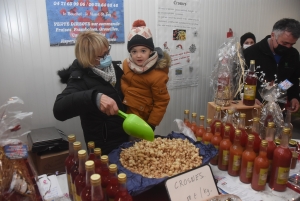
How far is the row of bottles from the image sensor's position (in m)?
0.78

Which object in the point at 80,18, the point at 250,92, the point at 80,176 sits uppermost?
the point at 80,18

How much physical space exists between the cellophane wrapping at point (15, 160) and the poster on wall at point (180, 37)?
82.0 inches

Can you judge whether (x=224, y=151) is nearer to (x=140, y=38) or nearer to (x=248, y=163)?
(x=248, y=163)

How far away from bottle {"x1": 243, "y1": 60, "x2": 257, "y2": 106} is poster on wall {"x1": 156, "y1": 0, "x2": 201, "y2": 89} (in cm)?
107

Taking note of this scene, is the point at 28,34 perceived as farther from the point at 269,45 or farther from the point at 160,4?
the point at 269,45

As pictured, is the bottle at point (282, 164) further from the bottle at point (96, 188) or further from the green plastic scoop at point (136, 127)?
the bottle at point (96, 188)

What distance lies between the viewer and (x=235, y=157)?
117 cm

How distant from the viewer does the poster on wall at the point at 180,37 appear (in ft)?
8.96

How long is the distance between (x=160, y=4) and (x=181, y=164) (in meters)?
2.03

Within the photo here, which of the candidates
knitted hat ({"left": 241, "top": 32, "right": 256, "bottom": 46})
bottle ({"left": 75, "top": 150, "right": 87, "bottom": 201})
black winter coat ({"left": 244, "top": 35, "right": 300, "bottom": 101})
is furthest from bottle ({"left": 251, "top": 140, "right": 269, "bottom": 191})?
knitted hat ({"left": 241, "top": 32, "right": 256, "bottom": 46})

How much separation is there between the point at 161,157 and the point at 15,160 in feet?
2.04

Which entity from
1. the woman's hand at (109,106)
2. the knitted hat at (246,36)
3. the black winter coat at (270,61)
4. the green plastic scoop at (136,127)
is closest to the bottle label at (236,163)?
the green plastic scoop at (136,127)

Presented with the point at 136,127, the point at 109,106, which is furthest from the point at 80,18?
the point at 136,127

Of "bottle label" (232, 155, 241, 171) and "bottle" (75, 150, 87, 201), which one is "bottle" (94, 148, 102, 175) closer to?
"bottle" (75, 150, 87, 201)
